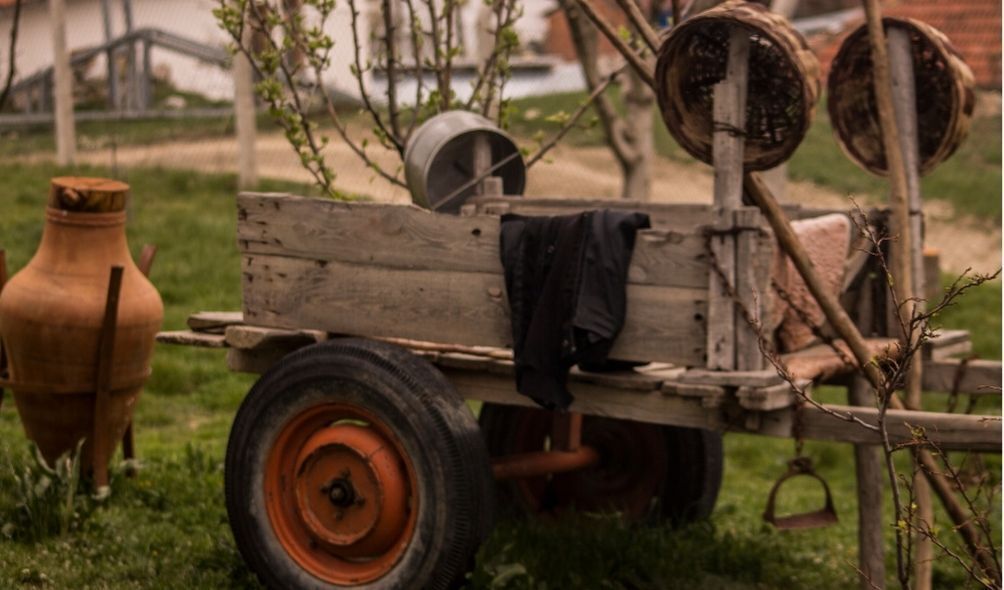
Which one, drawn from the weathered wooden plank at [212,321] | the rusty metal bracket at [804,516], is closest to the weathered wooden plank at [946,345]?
the rusty metal bracket at [804,516]

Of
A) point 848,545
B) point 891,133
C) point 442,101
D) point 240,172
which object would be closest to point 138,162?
point 240,172

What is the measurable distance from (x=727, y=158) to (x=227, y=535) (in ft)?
7.71

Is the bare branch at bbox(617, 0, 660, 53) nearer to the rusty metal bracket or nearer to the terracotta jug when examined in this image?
the rusty metal bracket

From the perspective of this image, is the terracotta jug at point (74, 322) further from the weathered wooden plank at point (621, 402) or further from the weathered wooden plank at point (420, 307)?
the weathered wooden plank at point (621, 402)

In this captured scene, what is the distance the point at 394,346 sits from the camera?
4664 mm

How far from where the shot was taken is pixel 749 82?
457 centimetres

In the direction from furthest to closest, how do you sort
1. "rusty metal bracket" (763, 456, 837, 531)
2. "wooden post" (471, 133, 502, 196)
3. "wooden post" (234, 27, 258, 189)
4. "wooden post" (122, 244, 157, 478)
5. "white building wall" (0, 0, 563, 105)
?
1. "white building wall" (0, 0, 563, 105)
2. "wooden post" (234, 27, 258, 189)
3. "wooden post" (122, 244, 157, 478)
4. "wooden post" (471, 133, 502, 196)
5. "rusty metal bracket" (763, 456, 837, 531)

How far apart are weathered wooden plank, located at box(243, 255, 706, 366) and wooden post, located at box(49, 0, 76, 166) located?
29.8 ft

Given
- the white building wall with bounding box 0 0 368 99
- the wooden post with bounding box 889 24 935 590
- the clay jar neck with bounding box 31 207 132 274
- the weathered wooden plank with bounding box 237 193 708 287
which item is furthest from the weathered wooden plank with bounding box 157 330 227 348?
the white building wall with bounding box 0 0 368 99

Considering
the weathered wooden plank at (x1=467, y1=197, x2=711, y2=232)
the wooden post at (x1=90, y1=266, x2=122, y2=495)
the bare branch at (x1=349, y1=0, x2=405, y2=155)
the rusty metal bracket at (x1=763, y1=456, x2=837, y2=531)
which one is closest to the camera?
the rusty metal bracket at (x1=763, y1=456, x2=837, y2=531)

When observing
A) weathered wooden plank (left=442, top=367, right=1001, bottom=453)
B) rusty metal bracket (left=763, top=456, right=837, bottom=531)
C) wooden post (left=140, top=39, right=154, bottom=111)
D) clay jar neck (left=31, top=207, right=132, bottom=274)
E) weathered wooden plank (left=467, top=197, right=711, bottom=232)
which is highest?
wooden post (left=140, top=39, right=154, bottom=111)

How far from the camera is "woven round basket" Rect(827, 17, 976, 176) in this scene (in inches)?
204

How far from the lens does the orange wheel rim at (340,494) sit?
4602 millimetres

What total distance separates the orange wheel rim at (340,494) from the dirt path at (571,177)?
26.2ft
